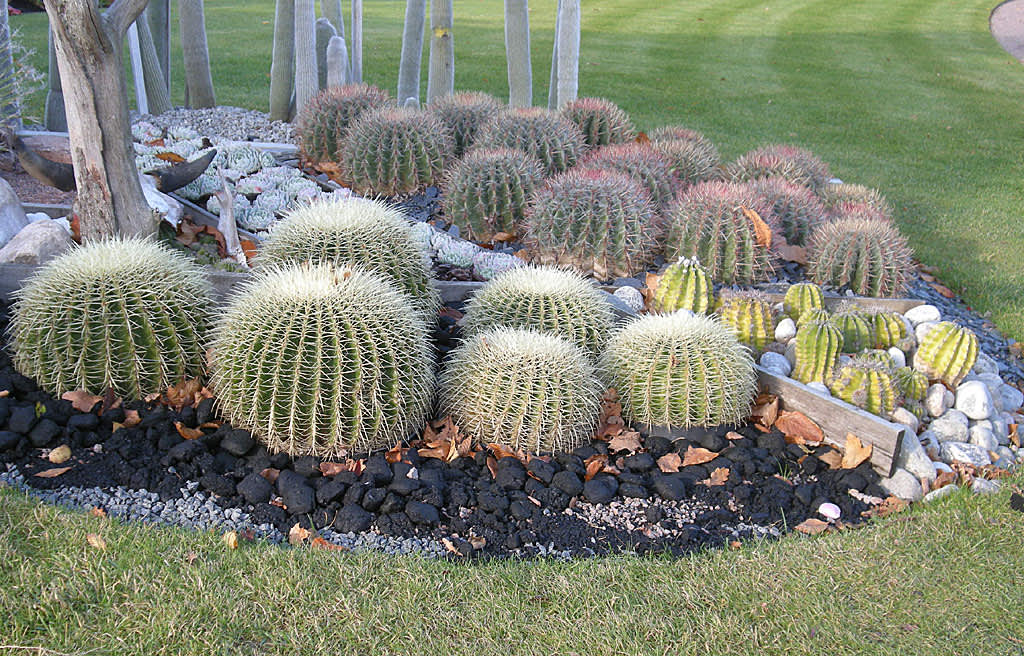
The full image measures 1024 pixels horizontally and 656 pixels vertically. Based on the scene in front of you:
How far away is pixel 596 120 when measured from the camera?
6.41 metres

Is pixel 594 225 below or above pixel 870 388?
above

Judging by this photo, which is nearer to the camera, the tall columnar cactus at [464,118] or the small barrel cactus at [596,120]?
the tall columnar cactus at [464,118]

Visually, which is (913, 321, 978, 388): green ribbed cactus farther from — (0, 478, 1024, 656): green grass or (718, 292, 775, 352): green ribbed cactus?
(0, 478, 1024, 656): green grass

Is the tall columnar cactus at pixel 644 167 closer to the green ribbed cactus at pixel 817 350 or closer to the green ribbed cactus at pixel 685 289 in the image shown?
the green ribbed cactus at pixel 685 289

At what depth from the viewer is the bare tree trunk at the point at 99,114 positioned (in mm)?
3625

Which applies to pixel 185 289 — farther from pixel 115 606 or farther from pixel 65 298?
pixel 115 606

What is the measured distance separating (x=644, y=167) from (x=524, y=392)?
2.66 metres

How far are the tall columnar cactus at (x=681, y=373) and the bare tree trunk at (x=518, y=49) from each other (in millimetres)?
4303

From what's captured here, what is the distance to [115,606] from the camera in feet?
7.78

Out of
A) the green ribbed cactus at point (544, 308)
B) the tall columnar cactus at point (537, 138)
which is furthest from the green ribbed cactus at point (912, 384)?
→ the tall columnar cactus at point (537, 138)

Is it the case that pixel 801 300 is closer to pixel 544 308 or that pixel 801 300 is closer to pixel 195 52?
pixel 544 308

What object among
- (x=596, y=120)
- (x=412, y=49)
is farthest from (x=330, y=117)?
(x=596, y=120)

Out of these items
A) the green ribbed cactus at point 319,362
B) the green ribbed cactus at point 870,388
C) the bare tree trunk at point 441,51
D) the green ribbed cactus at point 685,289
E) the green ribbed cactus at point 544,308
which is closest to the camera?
the green ribbed cactus at point 319,362

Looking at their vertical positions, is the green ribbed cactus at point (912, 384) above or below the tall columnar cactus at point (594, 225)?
below
